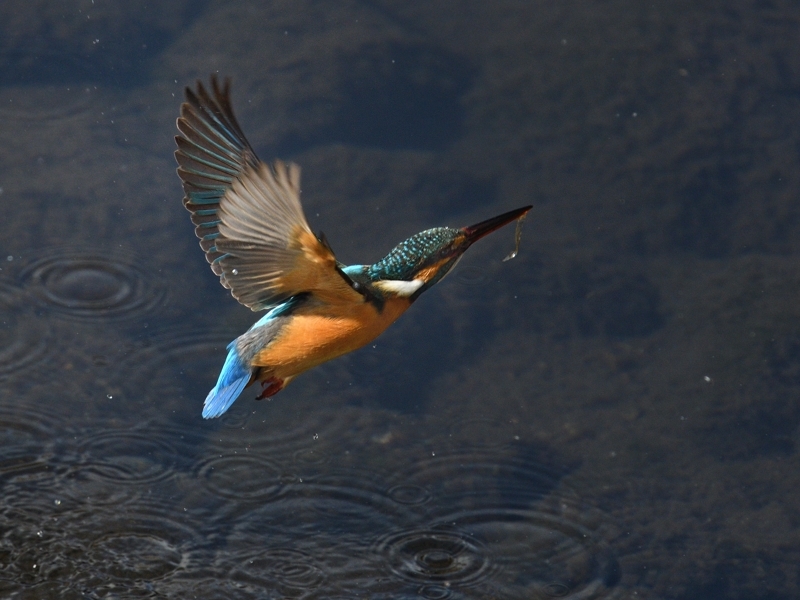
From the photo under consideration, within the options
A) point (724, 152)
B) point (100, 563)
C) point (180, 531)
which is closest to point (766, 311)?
point (724, 152)

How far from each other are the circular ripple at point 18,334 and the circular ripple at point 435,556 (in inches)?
67.5

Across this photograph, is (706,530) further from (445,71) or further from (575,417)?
(445,71)

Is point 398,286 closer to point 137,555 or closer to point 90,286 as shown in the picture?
point 137,555

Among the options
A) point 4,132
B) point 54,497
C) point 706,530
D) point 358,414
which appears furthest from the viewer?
point 4,132

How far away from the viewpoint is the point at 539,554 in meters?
3.52

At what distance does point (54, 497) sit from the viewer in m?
3.42

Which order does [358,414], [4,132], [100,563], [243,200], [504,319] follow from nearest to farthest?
[243,200] → [100,563] → [358,414] → [504,319] → [4,132]

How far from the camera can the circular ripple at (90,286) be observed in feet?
14.2

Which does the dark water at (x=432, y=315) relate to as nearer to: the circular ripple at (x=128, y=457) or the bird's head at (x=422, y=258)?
the circular ripple at (x=128, y=457)

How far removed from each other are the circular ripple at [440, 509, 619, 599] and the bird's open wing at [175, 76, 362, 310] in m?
1.15

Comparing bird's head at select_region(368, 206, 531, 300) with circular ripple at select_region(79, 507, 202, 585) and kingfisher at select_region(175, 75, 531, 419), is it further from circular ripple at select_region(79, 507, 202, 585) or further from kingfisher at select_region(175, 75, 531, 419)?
circular ripple at select_region(79, 507, 202, 585)

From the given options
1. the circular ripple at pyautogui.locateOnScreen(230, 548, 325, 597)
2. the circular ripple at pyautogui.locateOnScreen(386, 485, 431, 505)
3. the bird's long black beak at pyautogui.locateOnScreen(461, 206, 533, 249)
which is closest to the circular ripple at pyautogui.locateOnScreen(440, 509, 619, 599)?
the circular ripple at pyautogui.locateOnScreen(386, 485, 431, 505)

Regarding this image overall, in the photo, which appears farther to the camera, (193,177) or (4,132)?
(4,132)

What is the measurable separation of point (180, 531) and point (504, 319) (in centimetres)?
183
